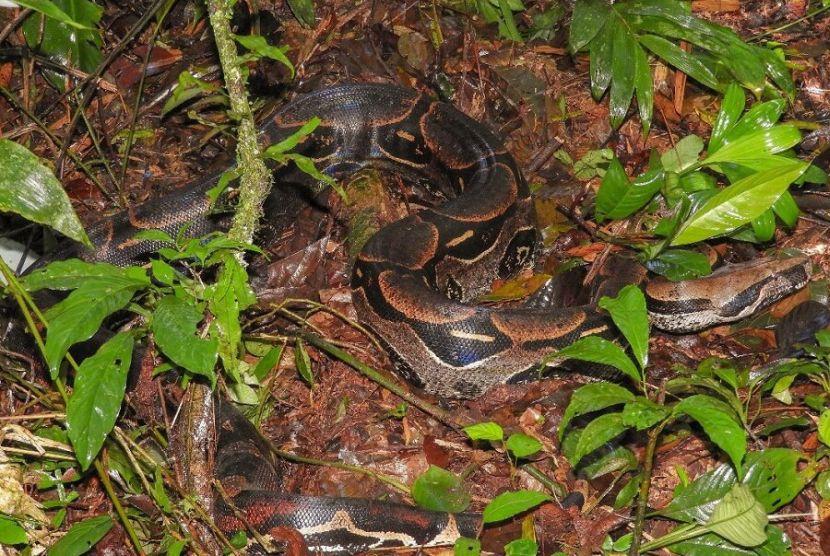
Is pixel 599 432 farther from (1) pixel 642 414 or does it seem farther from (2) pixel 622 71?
(2) pixel 622 71

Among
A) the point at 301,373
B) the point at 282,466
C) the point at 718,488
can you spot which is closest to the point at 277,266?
the point at 301,373

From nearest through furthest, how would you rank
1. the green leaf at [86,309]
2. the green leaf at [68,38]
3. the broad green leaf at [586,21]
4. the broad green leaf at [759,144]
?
the green leaf at [86,309]
the broad green leaf at [759,144]
the green leaf at [68,38]
the broad green leaf at [586,21]

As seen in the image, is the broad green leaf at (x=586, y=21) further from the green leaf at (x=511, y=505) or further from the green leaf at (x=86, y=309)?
the green leaf at (x=86, y=309)

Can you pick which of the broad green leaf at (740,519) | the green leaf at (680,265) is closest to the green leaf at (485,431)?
the broad green leaf at (740,519)

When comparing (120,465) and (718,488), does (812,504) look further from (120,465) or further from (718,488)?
(120,465)

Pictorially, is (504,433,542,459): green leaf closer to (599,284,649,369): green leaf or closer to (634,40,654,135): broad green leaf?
(599,284,649,369): green leaf

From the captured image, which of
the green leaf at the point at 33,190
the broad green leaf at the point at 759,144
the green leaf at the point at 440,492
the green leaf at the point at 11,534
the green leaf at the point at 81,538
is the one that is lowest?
the green leaf at the point at 440,492

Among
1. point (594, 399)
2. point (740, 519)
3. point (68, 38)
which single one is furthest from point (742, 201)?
point (68, 38)
